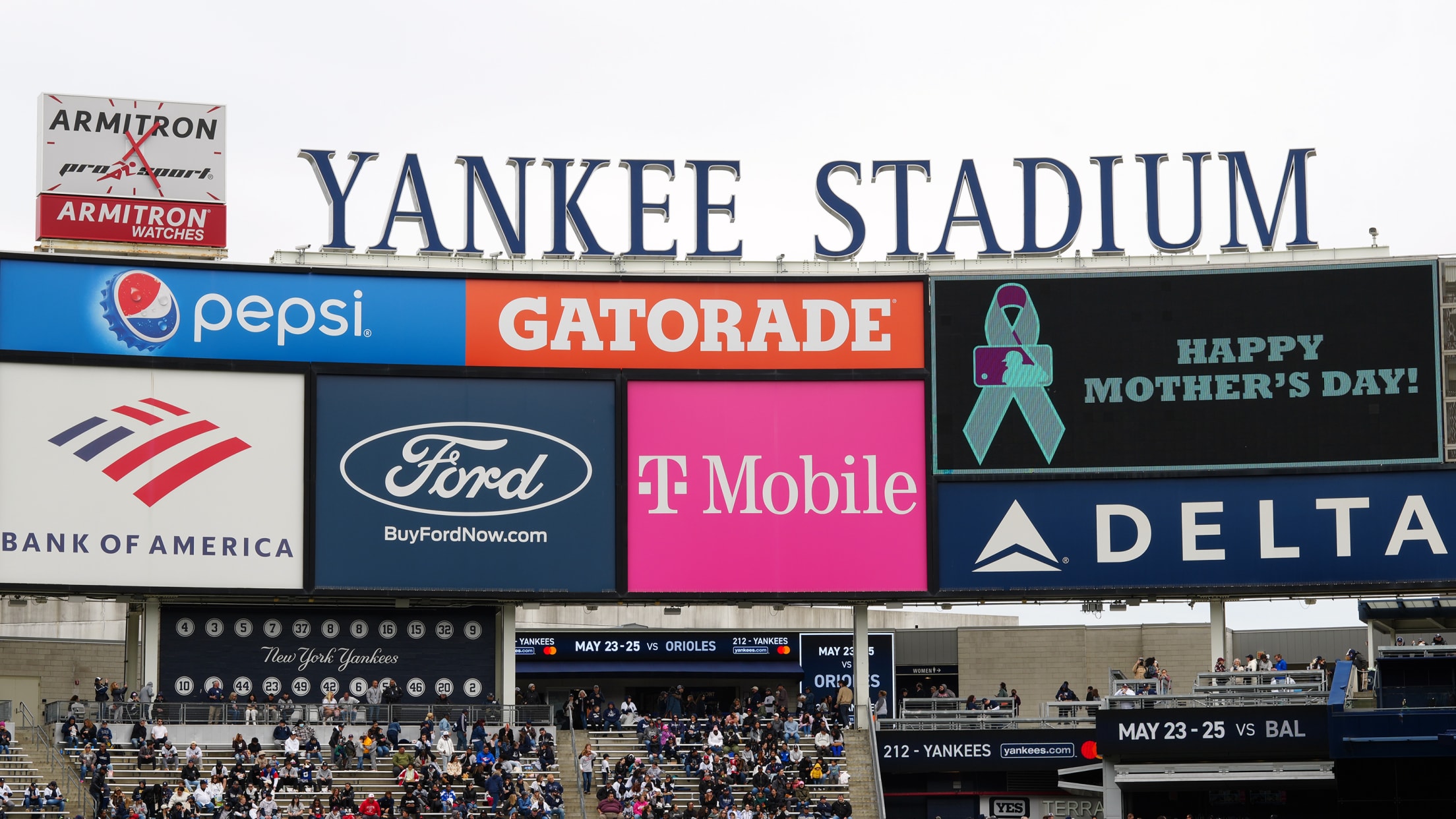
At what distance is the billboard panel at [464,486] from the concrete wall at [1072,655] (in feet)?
68.1

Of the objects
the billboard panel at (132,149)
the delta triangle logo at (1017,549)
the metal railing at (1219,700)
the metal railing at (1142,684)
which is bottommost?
the metal railing at (1219,700)

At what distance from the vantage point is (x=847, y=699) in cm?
Answer: 5619

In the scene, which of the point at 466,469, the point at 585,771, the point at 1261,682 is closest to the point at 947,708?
the point at 585,771

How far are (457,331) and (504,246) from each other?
114 inches

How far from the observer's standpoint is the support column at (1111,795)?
47.0 metres

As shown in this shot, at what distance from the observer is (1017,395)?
56938 mm

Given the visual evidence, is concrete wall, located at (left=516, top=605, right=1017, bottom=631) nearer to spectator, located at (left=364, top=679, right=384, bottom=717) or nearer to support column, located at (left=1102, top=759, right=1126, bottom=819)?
spectator, located at (left=364, top=679, right=384, bottom=717)

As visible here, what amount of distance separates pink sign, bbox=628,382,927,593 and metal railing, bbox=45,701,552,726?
15.3 feet

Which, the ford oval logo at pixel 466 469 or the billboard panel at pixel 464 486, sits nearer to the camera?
the billboard panel at pixel 464 486

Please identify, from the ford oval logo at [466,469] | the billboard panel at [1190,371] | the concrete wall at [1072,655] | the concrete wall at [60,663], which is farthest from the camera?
the concrete wall at [1072,655]

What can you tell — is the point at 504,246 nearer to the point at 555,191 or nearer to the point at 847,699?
the point at 555,191

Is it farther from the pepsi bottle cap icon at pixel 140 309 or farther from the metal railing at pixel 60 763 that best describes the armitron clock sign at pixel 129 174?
the metal railing at pixel 60 763

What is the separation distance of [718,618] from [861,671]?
23.4m

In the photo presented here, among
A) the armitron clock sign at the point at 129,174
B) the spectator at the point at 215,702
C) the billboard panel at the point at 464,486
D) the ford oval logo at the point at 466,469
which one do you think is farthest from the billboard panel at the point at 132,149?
→ the spectator at the point at 215,702
